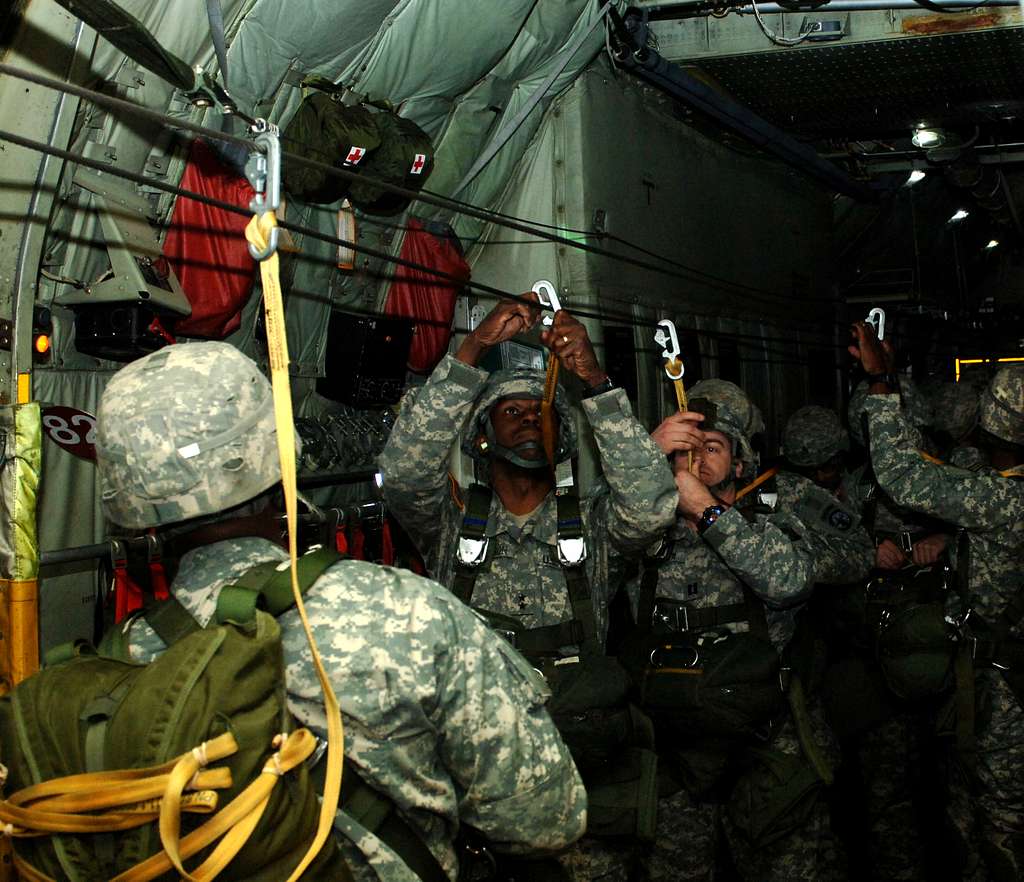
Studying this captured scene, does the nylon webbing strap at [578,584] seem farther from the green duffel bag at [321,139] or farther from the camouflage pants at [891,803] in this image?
the camouflage pants at [891,803]

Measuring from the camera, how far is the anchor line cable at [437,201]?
1.89 m

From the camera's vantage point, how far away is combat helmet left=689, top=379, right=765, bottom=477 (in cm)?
407

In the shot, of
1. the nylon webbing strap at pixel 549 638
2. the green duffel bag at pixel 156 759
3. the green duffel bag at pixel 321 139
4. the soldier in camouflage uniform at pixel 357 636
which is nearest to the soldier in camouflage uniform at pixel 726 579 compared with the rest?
the nylon webbing strap at pixel 549 638

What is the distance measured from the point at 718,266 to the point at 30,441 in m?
4.57

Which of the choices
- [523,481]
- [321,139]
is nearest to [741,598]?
[523,481]

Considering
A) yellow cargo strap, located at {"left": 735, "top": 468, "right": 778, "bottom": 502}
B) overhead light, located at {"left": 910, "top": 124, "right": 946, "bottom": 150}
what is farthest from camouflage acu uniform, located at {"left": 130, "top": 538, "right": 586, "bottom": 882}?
overhead light, located at {"left": 910, "top": 124, "right": 946, "bottom": 150}

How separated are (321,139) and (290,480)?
2063mm

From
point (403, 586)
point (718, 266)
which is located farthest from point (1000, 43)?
point (403, 586)

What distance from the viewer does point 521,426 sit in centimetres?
367

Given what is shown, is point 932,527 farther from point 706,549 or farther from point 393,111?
point 393,111

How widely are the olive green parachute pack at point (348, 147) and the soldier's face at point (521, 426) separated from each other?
35.3 inches

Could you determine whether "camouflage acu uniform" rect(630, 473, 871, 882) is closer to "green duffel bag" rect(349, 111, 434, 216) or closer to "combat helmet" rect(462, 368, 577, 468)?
"combat helmet" rect(462, 368, 577, 468)

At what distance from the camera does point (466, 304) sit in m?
4.80

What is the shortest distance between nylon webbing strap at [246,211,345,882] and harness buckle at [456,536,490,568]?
1.73 metres
